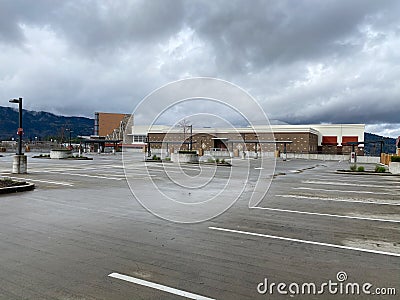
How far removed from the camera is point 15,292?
152 inches

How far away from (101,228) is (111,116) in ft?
387

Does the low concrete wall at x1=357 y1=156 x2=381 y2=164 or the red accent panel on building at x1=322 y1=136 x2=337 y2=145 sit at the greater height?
the red accent panel on building at x1=322 y1=136 x2=337 y2=145

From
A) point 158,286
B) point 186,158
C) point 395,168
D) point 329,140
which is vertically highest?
point 329,140

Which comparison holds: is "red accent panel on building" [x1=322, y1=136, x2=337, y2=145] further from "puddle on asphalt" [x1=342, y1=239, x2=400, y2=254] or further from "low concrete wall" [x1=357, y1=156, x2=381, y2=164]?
"puddle on asphalt" [x1=342, y1=239, x2=400, y2=254]

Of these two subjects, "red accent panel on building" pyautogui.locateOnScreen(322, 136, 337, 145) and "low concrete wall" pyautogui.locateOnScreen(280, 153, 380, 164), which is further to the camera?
"red accent panel on building" pyautogui.locateOnScreen(322, 136, 337, 145)

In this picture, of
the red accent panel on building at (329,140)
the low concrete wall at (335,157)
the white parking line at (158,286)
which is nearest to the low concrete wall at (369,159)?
the low concrete wall at (335,157)

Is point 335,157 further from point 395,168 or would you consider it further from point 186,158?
point 186,158

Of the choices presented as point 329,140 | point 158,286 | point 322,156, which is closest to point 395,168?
point 158,286

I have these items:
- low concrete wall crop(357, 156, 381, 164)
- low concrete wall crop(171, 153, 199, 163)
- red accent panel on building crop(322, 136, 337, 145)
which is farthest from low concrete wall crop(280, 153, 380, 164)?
low concrete wall crop(171, 153, 199, 163)

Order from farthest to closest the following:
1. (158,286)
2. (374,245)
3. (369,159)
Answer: (369,159), (374,245), (158,286)

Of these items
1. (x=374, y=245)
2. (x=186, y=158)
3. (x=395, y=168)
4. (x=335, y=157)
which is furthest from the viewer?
(x=335, y=157)

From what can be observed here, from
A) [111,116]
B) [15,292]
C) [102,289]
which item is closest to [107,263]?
[102,289]

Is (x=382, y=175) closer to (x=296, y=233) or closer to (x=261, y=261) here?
(x=296, y=233)

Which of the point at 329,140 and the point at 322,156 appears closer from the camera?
the point at 322,156
